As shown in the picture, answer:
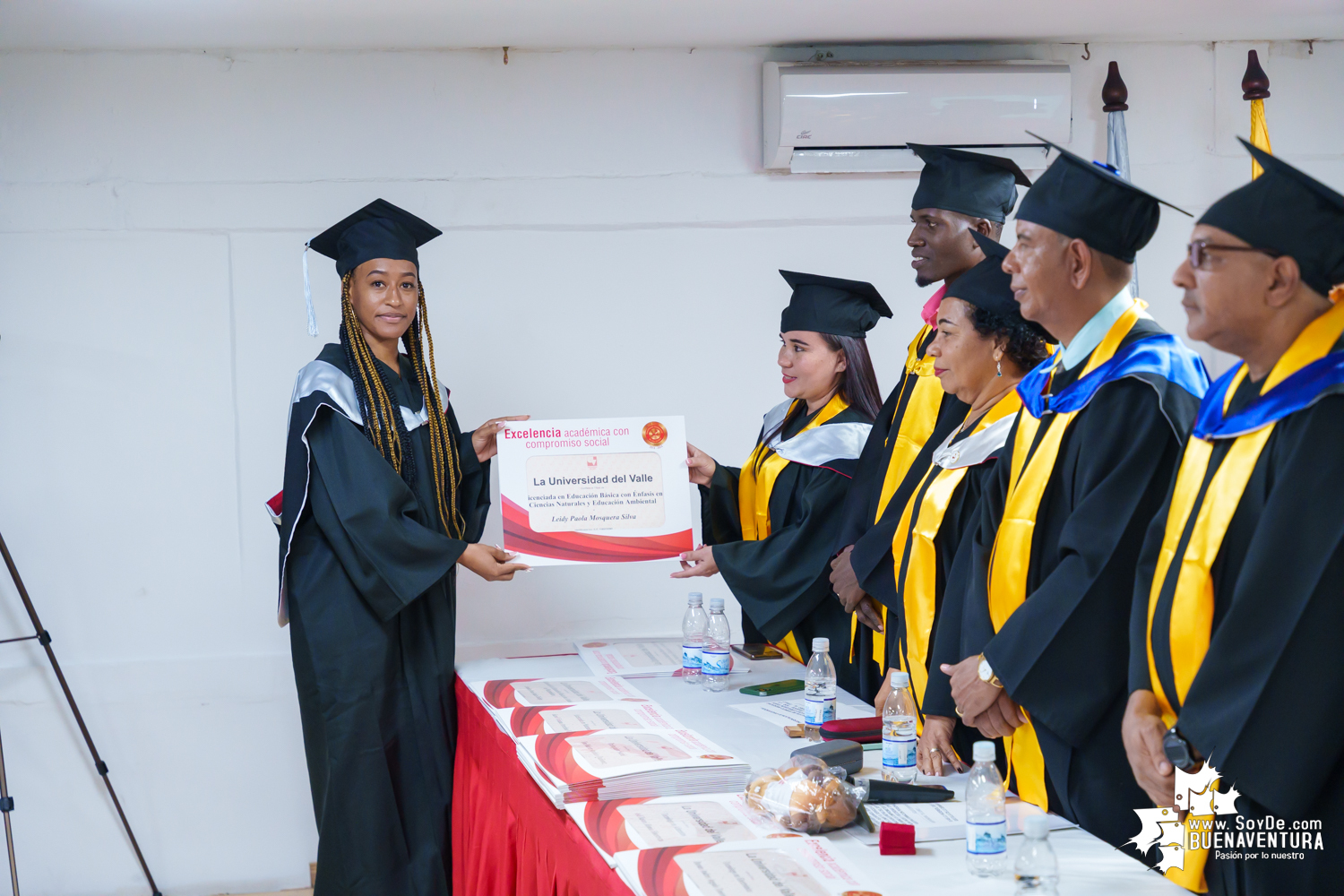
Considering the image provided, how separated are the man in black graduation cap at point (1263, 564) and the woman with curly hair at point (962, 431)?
0.66 metres

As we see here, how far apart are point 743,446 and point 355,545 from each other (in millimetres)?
1855

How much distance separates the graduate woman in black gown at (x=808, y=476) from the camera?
304cm

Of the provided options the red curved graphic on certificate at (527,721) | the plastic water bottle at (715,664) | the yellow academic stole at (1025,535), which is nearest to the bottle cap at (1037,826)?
the yellow academic stole at (1025,535)

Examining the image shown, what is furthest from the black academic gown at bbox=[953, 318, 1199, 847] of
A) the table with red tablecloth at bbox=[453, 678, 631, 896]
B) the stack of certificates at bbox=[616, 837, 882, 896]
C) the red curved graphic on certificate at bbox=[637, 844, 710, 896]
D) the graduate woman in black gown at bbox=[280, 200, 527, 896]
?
the graduate woman in black gown at bbox=[280, 200, 527, 896]

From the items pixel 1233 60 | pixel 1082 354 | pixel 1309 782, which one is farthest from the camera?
pixel 1233 60

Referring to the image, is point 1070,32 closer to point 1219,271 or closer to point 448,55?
point 448,55

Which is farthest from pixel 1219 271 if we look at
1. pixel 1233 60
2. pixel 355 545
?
pixel 1233 60

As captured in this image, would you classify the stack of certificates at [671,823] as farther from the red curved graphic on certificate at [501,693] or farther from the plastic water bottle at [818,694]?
the red curved graphic on certificate at [501,693]

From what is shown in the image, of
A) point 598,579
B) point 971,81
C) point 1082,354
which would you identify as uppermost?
point 971,81

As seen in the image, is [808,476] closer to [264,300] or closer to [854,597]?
[854,597]

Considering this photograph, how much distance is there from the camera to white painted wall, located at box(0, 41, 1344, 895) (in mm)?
4113

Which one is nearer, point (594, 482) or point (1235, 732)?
point (1235, 732)

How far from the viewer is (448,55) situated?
4.23 m

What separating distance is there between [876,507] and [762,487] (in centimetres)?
52
